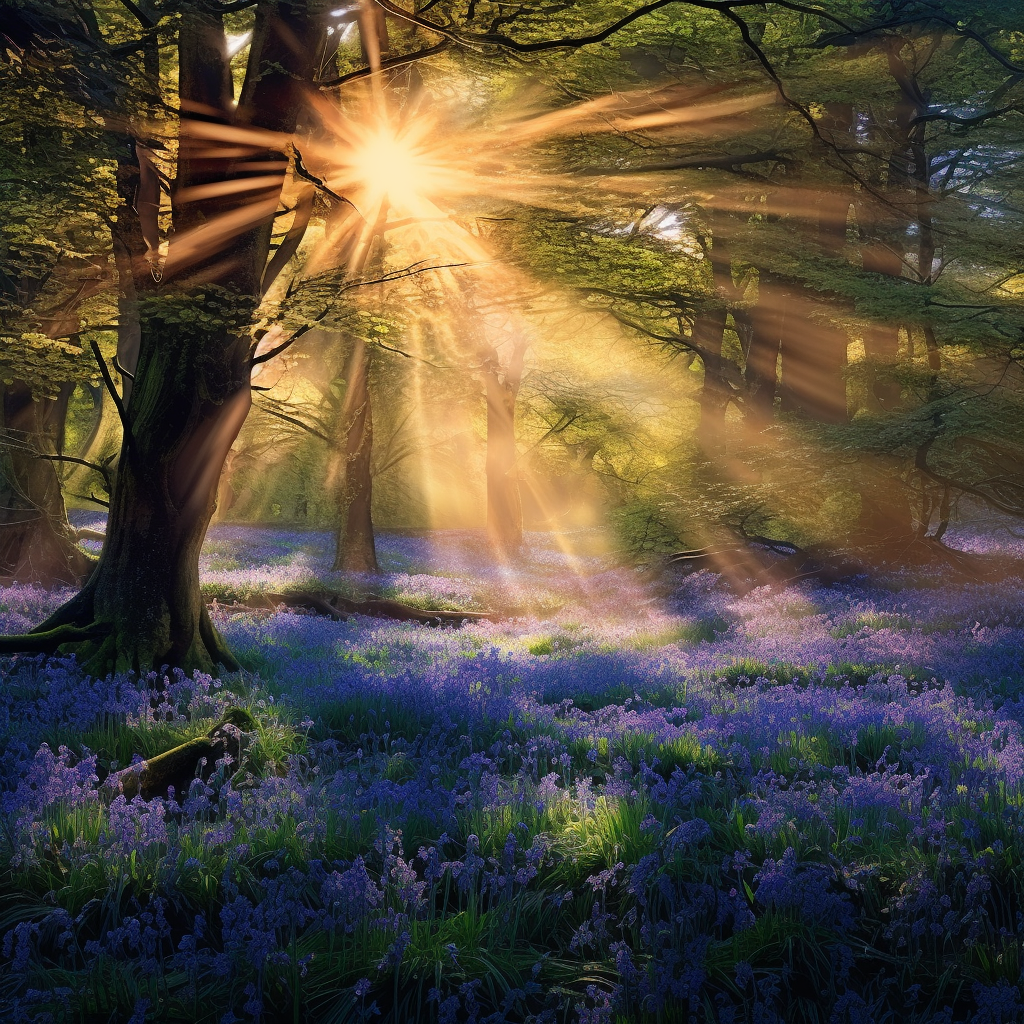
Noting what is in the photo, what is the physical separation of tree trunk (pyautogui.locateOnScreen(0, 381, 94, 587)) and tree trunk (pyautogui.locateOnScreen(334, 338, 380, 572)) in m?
6.33

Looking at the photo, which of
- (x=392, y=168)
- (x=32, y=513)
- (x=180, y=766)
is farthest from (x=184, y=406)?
(x=32, y=513)

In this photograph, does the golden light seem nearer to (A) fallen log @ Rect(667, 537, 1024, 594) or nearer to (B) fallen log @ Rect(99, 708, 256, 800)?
(B) fallen log @ Rect(99, 708, 256, 800)

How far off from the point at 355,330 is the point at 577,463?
40.2m

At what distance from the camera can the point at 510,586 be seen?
1917 centimetres

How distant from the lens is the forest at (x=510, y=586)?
3059mm

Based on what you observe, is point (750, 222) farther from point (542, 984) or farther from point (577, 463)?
point (577, 463)

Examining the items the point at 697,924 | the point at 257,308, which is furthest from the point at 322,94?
the point at 697,924

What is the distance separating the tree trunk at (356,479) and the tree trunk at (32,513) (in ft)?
20.8

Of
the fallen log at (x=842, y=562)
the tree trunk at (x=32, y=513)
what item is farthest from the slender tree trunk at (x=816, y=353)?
the tree trunk at (x=32, y=513)

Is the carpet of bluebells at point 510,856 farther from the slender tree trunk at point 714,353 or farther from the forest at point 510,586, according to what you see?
the slender tree trunk at point 714,353

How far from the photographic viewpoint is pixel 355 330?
734 cm

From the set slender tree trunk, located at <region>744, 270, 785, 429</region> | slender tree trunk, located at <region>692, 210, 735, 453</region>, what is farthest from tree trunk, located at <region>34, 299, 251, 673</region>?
slender tree trunk, located at <region>744, 270, 785, 429</region>

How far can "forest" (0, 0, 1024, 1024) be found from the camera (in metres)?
3.06

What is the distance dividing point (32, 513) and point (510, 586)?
9.68 meters
